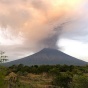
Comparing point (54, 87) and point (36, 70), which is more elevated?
point (36, 70)

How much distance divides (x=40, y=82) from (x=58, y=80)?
5.53 metres

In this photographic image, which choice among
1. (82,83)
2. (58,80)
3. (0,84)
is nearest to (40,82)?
(58,80)

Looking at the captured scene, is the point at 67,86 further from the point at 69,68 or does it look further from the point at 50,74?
the point at 69,68

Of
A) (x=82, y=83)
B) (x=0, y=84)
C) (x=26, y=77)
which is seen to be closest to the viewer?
(x=0, y=84)

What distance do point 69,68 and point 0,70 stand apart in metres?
58.6

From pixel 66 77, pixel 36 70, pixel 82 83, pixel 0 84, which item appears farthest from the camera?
pixel 36 70

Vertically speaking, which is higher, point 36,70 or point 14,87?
point 36,70

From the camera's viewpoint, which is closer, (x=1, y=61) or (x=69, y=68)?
(x=1, y=61)

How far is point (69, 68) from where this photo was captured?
82.0 m

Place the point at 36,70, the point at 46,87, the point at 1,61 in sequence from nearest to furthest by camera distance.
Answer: the point at 1,61, the point at 46,87, the point at 36,70

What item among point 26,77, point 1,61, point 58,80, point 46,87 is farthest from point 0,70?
point 26,77

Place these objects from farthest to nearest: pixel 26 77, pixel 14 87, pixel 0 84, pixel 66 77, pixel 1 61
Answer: pixel 26 77
pixel 66 77
pixel 14 87
pixel 0 84
pixel 1 61

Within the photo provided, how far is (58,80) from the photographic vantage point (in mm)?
59469

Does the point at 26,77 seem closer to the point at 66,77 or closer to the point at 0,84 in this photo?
the point at 66,77
